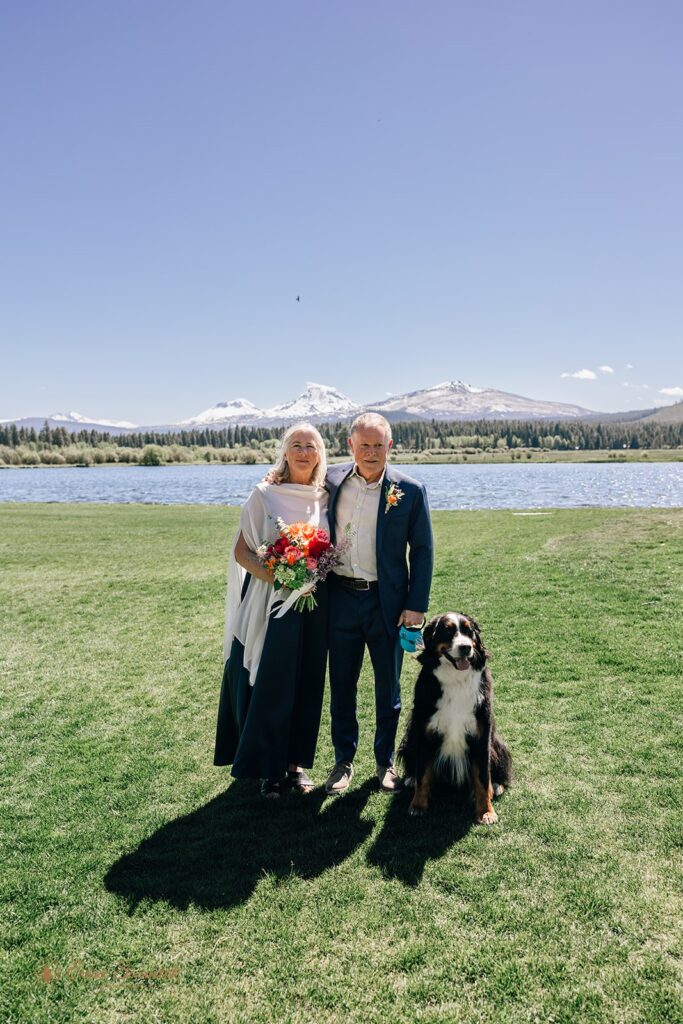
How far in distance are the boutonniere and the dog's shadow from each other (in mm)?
2289

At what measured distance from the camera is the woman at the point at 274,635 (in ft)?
15.7

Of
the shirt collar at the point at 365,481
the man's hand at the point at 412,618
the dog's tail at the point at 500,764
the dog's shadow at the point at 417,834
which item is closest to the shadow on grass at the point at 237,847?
the dog's shadow at the point at 417,834

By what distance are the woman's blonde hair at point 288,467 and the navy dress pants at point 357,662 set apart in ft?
2.80

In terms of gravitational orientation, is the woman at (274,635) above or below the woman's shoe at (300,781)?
above

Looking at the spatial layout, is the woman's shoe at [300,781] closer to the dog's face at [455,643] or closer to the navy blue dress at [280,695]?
the navy blue dress at [280,695]

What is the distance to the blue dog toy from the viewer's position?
187 inches

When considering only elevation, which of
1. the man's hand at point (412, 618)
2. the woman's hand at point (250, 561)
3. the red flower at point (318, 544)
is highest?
the red flower at point (318, 544)

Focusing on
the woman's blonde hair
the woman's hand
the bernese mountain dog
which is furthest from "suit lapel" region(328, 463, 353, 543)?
the bernese mountain dog

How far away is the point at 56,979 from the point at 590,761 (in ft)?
14.4

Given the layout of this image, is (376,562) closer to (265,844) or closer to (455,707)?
(455,707)

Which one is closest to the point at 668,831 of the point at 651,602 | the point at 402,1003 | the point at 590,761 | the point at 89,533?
the point at 590,761

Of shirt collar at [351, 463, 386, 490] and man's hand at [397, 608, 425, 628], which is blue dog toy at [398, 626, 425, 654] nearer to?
man's hand at [397, 608, 425, 628]

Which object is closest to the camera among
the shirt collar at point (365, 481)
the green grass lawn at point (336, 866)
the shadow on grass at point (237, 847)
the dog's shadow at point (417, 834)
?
the green grass lawn at point (336, 866)

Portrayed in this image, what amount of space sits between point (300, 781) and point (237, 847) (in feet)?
3.12
